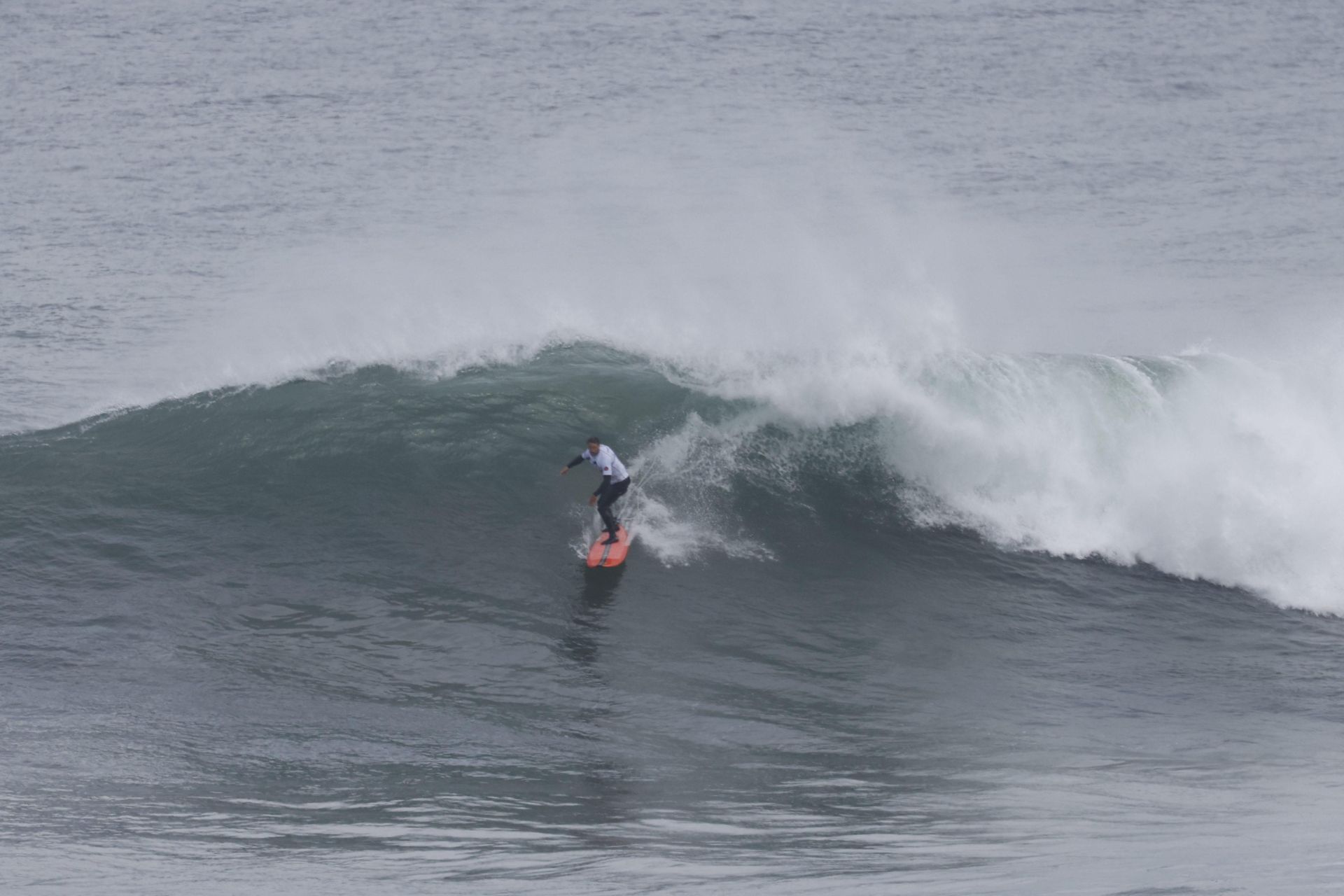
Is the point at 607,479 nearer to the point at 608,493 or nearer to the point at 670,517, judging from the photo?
the point at 608,493

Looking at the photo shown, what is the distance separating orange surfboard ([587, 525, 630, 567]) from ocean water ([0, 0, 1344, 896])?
19cm

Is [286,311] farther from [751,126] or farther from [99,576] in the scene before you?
[751,126]

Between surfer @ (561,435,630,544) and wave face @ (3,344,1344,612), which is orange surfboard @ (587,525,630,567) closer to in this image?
surfer @ (561,435,630,544)

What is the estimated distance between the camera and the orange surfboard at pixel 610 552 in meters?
16.6

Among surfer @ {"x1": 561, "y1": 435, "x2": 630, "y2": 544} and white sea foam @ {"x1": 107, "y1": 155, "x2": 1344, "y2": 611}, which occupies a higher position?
white sea foam @ {"x1": 107, "y1": 155, "x2": 1344, "y2": 611}

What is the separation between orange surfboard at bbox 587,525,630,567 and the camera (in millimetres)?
16562

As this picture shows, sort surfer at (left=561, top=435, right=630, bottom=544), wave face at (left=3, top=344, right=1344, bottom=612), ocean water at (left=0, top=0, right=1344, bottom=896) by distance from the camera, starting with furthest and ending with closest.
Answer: wave face at (left=3, top=344, right=1344, bottom=612) < surfer at (left=561, top=435, right=630, bottom=544) < ocean water at (left=0, top=0, right=1344, bottom=896)

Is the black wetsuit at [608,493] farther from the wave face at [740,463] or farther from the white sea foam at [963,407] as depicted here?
the white sea foam at [963,407]

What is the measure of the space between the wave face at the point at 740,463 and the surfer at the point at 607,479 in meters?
0.77

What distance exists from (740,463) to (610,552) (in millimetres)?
2867

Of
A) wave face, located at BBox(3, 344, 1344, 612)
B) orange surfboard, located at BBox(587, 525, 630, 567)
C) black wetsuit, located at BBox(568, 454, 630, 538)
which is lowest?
orange surfboard, located at BBox(587, 525, 630, 567)

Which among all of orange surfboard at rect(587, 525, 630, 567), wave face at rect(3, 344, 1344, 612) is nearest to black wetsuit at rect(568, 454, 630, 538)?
orange surfboard at rect(587, 525, 630, 567)

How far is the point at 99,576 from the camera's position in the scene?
16.2m

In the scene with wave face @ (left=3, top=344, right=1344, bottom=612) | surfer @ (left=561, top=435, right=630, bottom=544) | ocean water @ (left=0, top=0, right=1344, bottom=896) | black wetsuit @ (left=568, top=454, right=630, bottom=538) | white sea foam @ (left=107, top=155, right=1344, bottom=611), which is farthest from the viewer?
white sea foam @ (left=107, top=155, right=1344, bottom=611)
